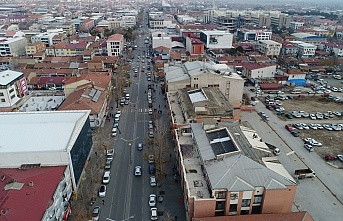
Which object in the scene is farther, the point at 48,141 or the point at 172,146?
the point at 172,146

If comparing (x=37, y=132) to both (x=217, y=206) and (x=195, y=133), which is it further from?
(x=217, y=206)

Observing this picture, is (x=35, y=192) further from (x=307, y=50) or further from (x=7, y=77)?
(x=307, y=50)

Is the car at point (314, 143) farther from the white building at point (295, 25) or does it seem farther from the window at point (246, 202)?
the white building at point (295, 25)

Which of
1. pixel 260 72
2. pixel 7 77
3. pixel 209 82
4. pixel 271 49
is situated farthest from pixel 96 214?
pixel 271 49

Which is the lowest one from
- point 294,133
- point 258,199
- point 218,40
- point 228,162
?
point 294,133

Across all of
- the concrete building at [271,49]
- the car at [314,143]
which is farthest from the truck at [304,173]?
the concrete building at [271,49]

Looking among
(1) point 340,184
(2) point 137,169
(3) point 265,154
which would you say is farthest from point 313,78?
(2) point 137,169

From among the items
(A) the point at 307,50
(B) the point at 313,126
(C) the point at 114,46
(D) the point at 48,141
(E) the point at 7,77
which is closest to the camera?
(D) the point at 48,141
